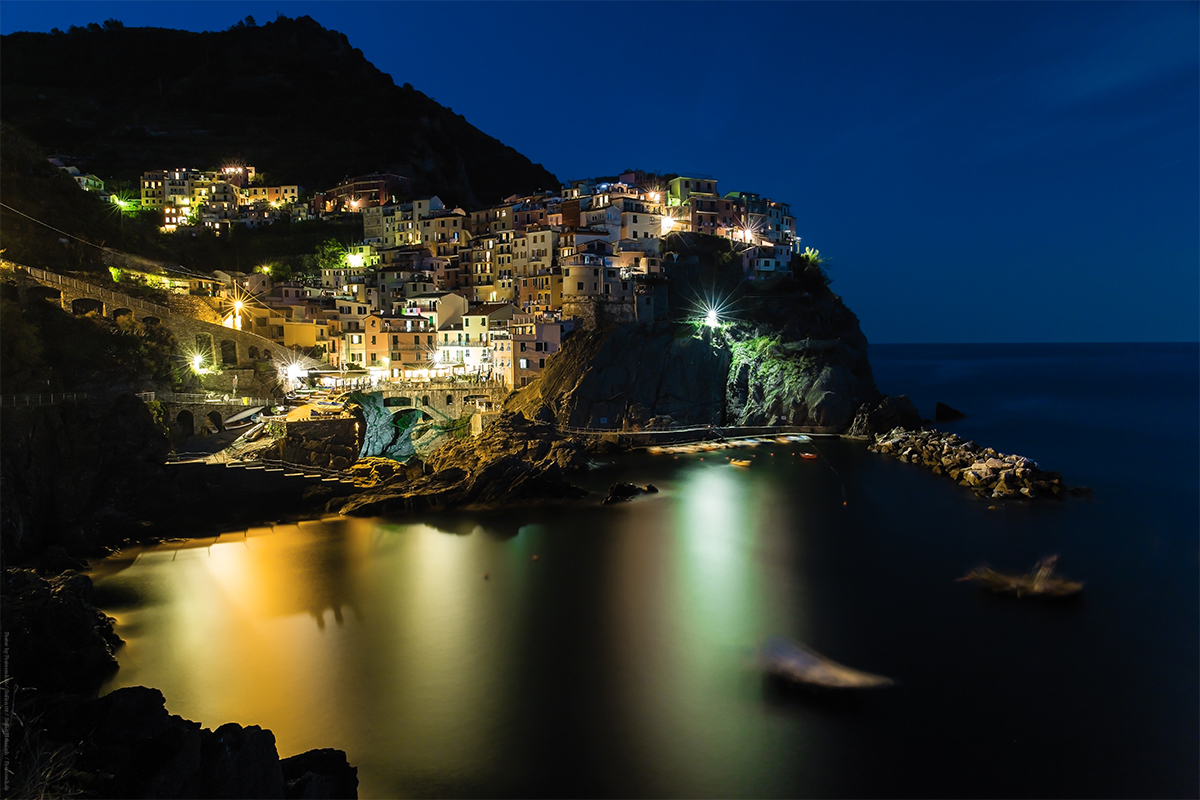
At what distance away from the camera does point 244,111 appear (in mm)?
76250

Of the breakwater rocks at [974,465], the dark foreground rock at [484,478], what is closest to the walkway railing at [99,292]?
the dark foreground rock at [484,478]

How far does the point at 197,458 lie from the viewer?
22000 millimetres

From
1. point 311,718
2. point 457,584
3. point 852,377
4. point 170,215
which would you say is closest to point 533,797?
point 311,718

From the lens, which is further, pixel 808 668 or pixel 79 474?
pixel 79 474

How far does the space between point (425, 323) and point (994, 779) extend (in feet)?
106

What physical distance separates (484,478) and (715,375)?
55.1ft

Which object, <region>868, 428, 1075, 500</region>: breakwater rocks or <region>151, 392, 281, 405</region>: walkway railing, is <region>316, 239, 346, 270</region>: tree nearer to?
<region>151, 392, 281, 405</region>: walkway railing

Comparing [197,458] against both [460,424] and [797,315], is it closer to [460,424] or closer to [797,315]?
[460,424]

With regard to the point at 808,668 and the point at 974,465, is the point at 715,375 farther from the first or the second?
the point at 808,668

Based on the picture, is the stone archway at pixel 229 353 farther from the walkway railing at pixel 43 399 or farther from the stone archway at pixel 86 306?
the walkway railing at pixel 43 399

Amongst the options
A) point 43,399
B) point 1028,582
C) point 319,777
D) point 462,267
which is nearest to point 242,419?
point 43,399

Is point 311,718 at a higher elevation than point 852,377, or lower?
lower

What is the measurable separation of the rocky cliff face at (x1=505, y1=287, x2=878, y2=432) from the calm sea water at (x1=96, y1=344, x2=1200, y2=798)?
10.0m

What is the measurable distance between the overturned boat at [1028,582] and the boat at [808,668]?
19.8 feet
